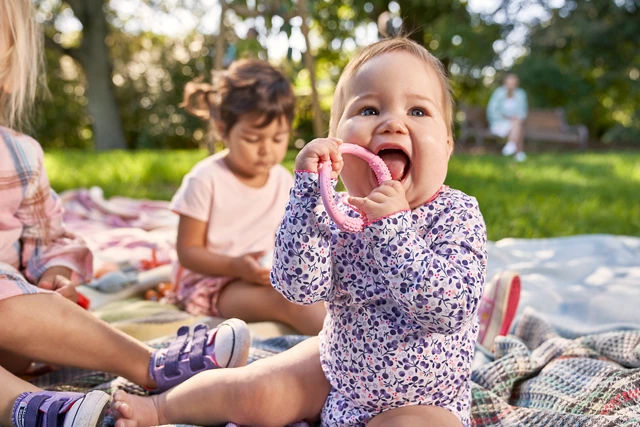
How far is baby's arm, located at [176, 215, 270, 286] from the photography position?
2137 mm

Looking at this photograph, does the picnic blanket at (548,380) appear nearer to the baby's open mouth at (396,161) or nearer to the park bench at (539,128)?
the baby's open mouth at (396,161)

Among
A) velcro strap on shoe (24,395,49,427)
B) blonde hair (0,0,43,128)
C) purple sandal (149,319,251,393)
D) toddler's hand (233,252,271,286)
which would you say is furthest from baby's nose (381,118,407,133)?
blonde hair (0,0,43,128)

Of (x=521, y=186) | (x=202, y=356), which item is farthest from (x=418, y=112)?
(x=521, y=186)

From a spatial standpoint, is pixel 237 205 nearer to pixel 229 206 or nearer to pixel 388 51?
pixel 229 206

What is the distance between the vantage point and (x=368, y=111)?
4.21 ft

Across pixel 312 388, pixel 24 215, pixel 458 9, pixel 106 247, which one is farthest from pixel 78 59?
pixel 312 388

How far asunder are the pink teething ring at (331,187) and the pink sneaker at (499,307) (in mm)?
989

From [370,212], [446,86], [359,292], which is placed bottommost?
[359,292]

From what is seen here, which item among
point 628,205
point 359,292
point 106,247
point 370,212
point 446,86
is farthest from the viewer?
point 628,205

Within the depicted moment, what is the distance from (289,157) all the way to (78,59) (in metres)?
10.1

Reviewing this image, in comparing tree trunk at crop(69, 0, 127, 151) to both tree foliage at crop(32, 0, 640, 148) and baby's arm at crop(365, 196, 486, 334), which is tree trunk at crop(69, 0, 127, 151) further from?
baby's arm at crop(365, 196, 486, 334)

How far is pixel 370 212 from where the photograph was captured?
1121 mm

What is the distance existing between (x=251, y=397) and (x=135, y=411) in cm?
27

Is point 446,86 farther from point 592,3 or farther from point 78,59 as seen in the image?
point 592,3
